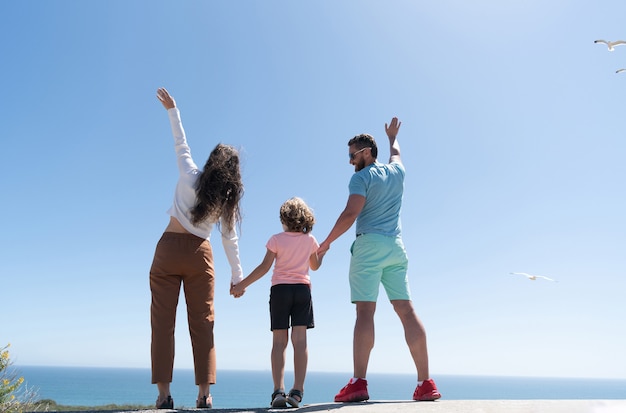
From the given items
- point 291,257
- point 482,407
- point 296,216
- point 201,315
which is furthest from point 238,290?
point 482,407

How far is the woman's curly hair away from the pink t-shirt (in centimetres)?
55

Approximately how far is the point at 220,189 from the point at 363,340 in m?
1.96

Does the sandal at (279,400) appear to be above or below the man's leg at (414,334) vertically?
below

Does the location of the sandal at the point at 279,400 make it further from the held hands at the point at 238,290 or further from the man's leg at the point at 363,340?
the held hands at the point at 238,290

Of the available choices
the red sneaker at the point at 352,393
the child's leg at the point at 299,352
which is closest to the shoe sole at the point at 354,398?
the red sneaker at the point at 352,393

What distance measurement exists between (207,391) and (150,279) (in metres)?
1.19

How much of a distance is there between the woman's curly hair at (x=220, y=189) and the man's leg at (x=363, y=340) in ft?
5.21

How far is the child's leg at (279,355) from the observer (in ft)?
15.8

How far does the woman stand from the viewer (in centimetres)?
500

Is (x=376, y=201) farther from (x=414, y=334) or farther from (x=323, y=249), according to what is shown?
(x=414, y=334)

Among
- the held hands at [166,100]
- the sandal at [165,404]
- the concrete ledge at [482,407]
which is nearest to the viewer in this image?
the concrete ledge at [482,407]

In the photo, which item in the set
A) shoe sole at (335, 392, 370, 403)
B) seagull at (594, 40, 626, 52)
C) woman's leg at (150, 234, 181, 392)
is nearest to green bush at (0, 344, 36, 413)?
woman's leg at (150, 234, 181, 392)

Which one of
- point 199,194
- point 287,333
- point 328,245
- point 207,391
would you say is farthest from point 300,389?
point 199,194

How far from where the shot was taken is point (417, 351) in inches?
201
